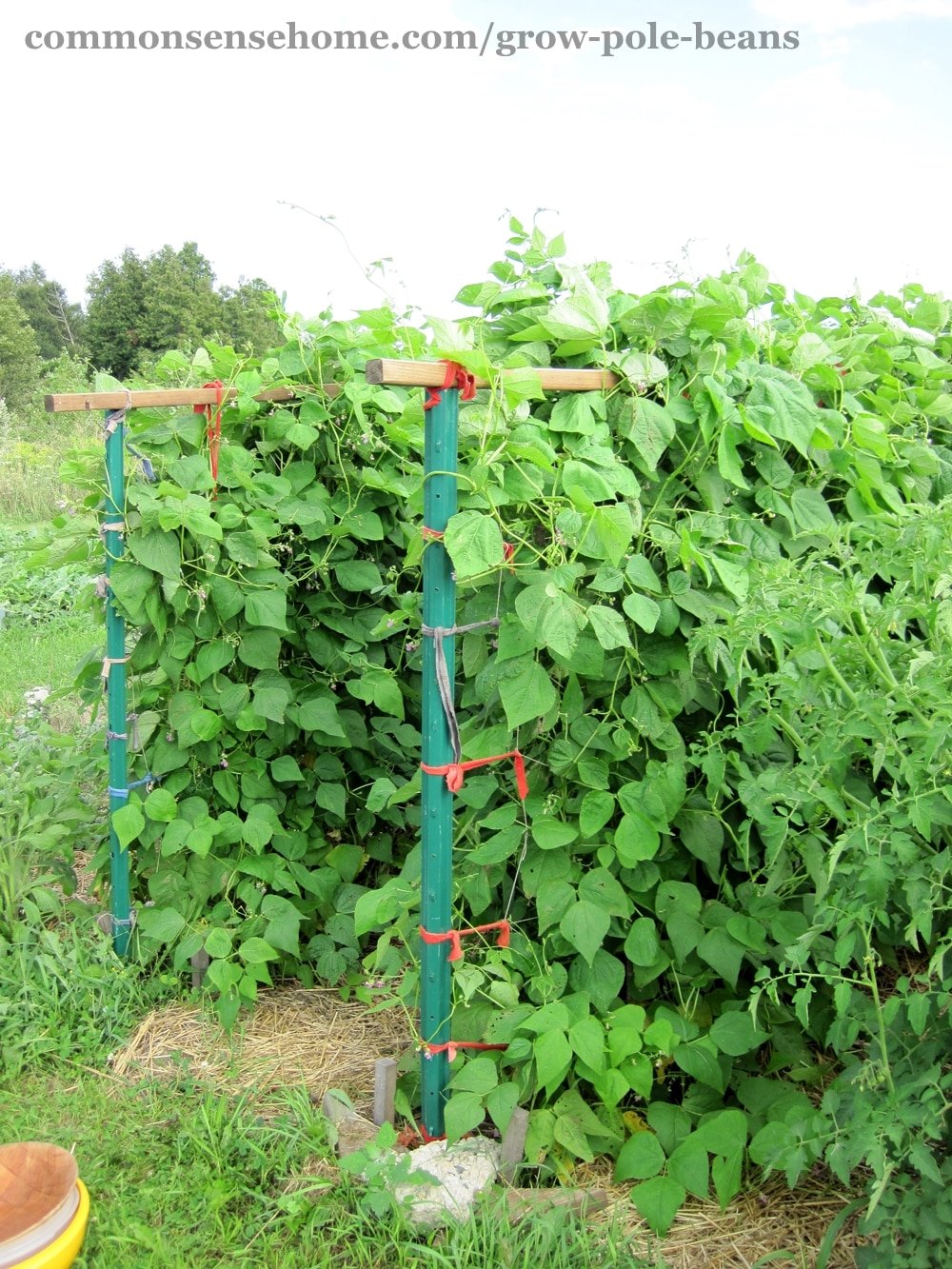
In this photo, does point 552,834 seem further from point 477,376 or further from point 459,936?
point 477,376

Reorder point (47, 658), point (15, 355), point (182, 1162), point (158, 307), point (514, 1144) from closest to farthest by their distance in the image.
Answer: point (514, 1144) < point (182, 1162) < point (47, 658) < point (15, 355) < point (158, 307)

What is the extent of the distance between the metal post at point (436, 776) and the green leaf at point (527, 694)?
0.16m

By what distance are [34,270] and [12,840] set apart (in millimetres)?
35111

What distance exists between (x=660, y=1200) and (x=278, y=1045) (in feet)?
3.84

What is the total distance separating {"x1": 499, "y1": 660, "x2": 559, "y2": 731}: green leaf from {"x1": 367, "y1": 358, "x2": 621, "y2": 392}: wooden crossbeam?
1.78 feet

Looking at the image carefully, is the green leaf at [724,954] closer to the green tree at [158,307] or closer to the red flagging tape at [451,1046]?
the red flagging tape at [451,1046]

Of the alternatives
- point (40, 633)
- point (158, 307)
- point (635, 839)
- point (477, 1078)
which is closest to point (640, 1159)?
point (477, 1078)

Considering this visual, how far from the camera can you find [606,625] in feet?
6.93

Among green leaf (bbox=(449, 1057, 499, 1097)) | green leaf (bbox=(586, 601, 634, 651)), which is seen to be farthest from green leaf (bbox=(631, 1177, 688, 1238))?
green leaf (bbox=(586, 601, 634, 651))

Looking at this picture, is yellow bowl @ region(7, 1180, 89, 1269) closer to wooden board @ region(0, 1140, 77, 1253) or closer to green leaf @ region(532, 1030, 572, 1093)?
wooden board @ region(0, 1140, 77, 1253)

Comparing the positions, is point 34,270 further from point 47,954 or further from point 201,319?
point 47,954

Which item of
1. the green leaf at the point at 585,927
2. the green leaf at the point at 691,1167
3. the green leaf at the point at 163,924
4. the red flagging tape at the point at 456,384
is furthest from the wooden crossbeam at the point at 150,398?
the green leaf at the point at 691,1167

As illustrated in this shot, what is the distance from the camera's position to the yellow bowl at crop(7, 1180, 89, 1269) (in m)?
2.07

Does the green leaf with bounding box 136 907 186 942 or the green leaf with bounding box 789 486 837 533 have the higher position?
the green leaf with bounding box 789 486 837 533
